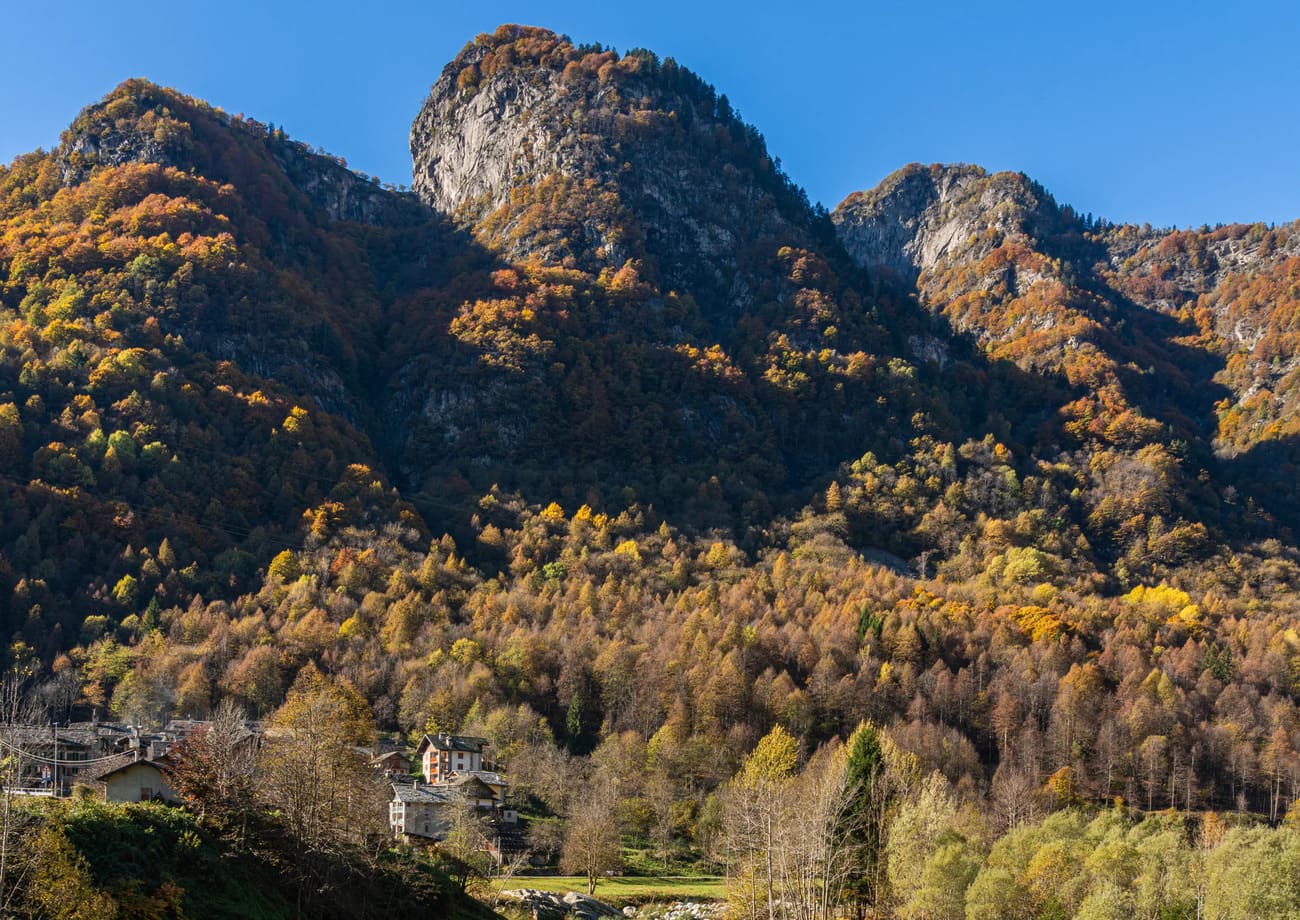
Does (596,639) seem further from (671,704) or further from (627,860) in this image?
(627,860)

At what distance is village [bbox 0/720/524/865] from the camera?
52.2 metres

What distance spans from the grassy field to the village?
3.86 meters

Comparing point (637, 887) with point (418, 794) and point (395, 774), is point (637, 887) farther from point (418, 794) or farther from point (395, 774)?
point (395, 774)

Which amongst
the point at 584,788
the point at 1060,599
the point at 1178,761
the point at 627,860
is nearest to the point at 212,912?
the point at 627,860

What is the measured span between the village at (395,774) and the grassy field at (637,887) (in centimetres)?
386

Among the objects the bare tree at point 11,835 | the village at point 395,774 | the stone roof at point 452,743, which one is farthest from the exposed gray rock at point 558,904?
the bare tree at point 11,835

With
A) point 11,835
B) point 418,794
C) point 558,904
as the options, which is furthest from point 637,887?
point 11,835

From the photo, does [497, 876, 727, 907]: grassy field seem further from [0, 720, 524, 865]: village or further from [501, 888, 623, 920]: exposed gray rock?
[0, 720, 524, 865]: village

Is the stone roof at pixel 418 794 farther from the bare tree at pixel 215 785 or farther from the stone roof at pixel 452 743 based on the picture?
the bare tree at pixel 215 785

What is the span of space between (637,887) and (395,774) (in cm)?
2414

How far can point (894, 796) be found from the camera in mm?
74875

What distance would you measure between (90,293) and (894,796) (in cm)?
16889

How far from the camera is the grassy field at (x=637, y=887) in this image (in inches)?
3123

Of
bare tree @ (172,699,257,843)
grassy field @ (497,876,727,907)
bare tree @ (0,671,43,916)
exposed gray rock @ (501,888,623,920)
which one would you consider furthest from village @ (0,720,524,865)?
bare tree @ (0,671,43,916)
